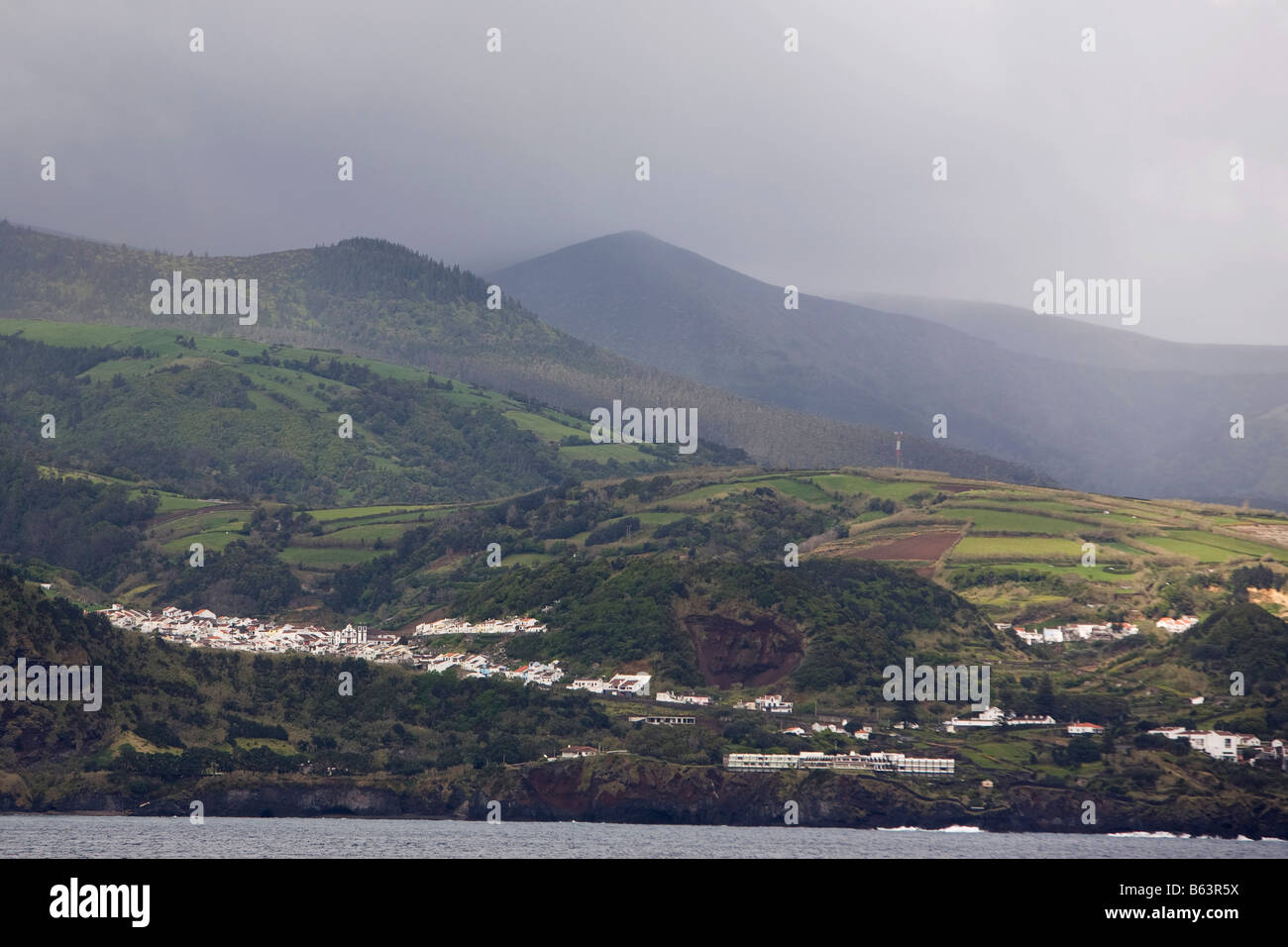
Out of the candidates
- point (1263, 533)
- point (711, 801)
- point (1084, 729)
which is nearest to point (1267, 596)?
point (1263, 533)

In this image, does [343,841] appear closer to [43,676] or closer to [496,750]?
[496,750]

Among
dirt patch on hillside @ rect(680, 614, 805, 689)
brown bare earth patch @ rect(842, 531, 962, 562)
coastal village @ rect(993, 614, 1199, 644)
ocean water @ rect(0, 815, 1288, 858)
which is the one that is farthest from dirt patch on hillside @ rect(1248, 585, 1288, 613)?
ocean water @ rect(0, 815, 1288, 858)

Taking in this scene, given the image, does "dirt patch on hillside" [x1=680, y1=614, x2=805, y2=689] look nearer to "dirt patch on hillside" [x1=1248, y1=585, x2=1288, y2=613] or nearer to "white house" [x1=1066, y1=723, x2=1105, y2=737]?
"white house" [x1=1066, y1=723, x2=1105, y2=737]

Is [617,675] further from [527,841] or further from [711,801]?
[527,841]

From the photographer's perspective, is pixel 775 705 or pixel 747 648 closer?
pixel 775 705
